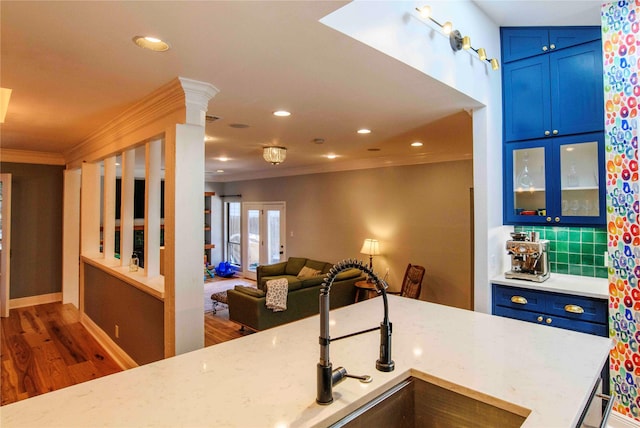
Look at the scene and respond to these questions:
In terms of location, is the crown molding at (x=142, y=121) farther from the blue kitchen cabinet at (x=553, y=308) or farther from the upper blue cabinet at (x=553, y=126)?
the blue kitchen cabinet at (x=553, y=308)

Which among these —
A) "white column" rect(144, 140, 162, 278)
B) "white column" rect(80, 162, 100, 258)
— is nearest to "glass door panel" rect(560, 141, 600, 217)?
"white column" rect(144, 140, 162, 278)

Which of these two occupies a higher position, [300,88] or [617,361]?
[300,88]

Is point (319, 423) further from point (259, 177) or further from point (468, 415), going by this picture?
point (259, 177)

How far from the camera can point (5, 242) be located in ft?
16.9

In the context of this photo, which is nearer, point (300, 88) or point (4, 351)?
point (300, 88)

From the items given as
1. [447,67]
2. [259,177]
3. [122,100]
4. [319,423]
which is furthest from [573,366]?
[259,177]

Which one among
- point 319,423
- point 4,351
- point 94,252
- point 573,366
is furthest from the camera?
point 94,252

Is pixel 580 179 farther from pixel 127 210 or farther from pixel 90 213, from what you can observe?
pixel 90 213

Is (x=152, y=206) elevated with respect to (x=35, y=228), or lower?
elevated

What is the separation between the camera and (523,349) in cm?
159

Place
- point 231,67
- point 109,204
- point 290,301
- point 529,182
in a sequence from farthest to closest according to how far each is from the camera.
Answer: point 290,301, point 109,204, point 529,182, point 231,67

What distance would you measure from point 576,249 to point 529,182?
73 cm

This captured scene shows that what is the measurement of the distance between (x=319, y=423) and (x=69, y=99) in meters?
2.95

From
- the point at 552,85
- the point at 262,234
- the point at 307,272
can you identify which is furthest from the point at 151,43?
the point at 262,234
